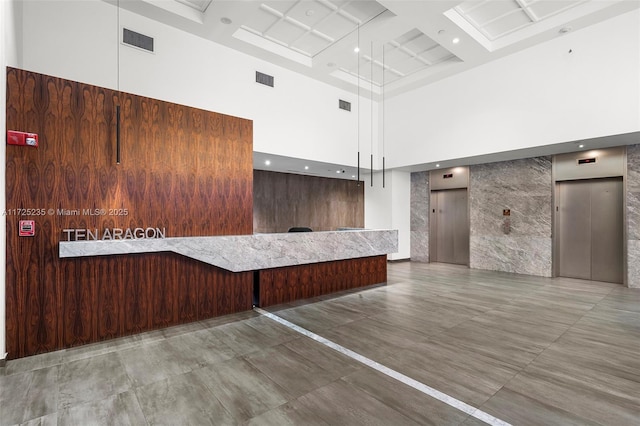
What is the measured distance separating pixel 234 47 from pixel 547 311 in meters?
7.31

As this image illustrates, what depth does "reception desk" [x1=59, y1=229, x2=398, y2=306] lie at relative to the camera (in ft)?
12.2

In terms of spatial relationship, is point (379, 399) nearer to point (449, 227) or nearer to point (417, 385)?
point (417, 385)

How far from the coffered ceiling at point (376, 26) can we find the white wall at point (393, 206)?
3529mm

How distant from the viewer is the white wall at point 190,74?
4.77 metres

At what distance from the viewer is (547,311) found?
4.71m

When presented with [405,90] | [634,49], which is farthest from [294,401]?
[405,90]

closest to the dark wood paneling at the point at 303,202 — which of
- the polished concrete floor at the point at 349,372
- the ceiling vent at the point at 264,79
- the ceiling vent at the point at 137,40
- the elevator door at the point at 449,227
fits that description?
the elevator door at the point at 449,227

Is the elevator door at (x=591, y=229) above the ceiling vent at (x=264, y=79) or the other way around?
the other way around

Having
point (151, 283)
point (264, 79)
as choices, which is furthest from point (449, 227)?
point (151, 283)

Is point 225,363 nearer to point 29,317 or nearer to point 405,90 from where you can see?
point 29,317

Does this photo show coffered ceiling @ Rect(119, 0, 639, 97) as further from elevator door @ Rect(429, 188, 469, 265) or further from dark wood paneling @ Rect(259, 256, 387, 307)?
dark wood paneling @ Rect(259, 256, 387, 307)

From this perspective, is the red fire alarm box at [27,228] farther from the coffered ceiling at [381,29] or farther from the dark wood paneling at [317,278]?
the coffered ceiling at [381,29]

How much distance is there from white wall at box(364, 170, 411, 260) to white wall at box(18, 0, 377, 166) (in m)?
1.90

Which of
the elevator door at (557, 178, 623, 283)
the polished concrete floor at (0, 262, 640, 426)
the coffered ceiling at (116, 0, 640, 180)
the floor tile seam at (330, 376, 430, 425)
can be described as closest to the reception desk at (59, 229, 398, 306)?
the polished concrete floor at (0, 262, 640, 426)
